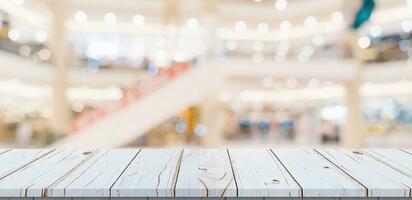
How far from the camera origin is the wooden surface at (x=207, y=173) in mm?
740

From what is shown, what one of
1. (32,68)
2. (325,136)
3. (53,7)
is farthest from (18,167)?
(325,136)

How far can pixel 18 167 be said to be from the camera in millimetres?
898

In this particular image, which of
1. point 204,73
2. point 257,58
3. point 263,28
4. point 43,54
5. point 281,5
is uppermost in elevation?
point 281,5

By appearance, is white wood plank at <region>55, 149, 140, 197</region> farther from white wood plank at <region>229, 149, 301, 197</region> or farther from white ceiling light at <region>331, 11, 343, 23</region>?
white ceiling light at <region>331, 11, 343, 23</region>

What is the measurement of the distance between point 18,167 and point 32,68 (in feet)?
34.1

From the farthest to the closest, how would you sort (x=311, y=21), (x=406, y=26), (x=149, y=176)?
(x=311, y=21) < (x=406, y=26) < (x=149, y=176)

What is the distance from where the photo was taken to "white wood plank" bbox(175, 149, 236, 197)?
0.74m

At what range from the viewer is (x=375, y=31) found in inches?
547

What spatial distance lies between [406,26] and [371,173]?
13.8 meters

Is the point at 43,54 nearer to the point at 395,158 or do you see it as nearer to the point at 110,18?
the point at 110,18

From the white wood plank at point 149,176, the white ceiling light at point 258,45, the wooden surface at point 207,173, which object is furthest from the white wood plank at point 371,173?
the white ceiling light at point 258,45

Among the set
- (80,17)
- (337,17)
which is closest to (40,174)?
(80,17)

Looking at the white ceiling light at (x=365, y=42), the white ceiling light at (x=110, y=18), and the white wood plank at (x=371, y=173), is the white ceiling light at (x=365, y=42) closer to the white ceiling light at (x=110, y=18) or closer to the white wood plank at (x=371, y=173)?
the white ceiling light at (x=110, y=18)

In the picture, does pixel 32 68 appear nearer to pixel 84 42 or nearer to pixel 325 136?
pixel 84 42
